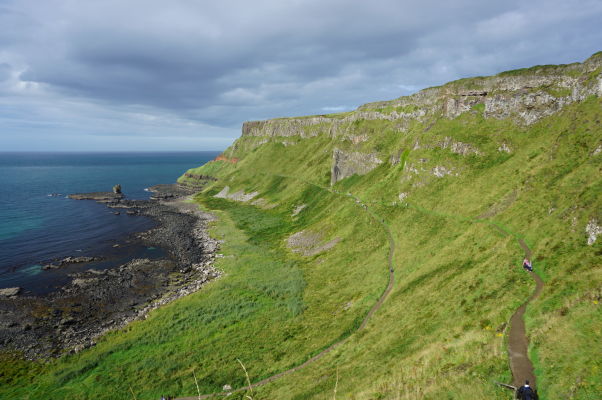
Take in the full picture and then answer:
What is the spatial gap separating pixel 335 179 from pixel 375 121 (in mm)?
30004

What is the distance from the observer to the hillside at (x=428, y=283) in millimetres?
25812

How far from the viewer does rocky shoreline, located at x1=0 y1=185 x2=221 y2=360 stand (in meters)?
49.7

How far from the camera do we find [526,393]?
1903cm

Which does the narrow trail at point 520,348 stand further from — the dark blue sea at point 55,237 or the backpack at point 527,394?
the dark blue sea at point 55,237

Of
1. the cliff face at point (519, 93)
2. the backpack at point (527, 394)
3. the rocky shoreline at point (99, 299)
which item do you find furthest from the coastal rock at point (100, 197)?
the backpack at point (527, 394)

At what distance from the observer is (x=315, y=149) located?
529ft

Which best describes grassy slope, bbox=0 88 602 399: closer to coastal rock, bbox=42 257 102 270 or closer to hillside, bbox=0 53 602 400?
hillside, bbox=0 53 602 400

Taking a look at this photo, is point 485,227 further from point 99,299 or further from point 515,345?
point 99,299

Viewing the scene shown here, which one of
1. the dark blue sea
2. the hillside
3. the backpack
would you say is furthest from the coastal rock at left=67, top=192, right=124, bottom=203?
the backpack

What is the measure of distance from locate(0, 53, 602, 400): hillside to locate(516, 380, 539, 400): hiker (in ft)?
3.47

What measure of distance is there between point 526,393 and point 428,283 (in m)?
24.2

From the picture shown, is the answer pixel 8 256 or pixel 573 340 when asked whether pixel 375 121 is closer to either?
pixel 573 340

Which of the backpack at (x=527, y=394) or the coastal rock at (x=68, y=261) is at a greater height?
the backpack at (x=527, y=394)

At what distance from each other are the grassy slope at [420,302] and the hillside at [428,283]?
196 mm
